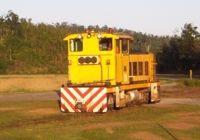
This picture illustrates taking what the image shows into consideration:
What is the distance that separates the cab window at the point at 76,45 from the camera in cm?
2832

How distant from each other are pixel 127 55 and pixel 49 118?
20.5 ft

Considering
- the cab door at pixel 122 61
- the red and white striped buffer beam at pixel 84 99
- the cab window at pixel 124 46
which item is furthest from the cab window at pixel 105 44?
the red and white striped buffer beam at pixel 84 99

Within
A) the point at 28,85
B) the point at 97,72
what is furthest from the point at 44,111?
the point at 28,85

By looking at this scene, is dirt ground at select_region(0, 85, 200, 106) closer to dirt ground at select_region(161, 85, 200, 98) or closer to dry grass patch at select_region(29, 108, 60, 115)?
dirt ground at select_region(161, 85, 200, 98)

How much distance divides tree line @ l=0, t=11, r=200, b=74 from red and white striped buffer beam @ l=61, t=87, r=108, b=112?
62659 mm

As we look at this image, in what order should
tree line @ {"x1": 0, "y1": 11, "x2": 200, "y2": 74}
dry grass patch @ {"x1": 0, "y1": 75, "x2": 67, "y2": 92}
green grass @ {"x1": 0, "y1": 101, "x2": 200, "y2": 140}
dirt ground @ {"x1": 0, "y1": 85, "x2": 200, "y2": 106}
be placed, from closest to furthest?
green grass @ {"x1": 0, "y1": 101, "x2": 200, "y2": 140}, dirt ground @ {"x1": 0, "y1": 85, "x2": 200, "y2": 106}, dry grass patch @ {"x1": 0, "y1": 75, "x2": 67, "y2": 92}, tree line @ {"x1": 0, "y1": 11, "x2": 200, "y2": 74}

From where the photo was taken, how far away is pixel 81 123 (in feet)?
71.4

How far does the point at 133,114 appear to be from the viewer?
25.6 metres

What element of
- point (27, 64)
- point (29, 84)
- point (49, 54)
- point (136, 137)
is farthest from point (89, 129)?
point (49, 54)

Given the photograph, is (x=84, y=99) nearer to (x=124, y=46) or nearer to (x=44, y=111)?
(x=44, y=111)

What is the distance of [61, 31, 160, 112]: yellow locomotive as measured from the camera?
2714 centimetres

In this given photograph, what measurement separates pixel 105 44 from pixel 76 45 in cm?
142

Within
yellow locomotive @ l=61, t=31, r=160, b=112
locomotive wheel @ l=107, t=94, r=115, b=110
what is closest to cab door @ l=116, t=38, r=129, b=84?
yellow locomotive @ l=61, t=31, r=160, b=112

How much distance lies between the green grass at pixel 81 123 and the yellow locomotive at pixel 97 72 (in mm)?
740
